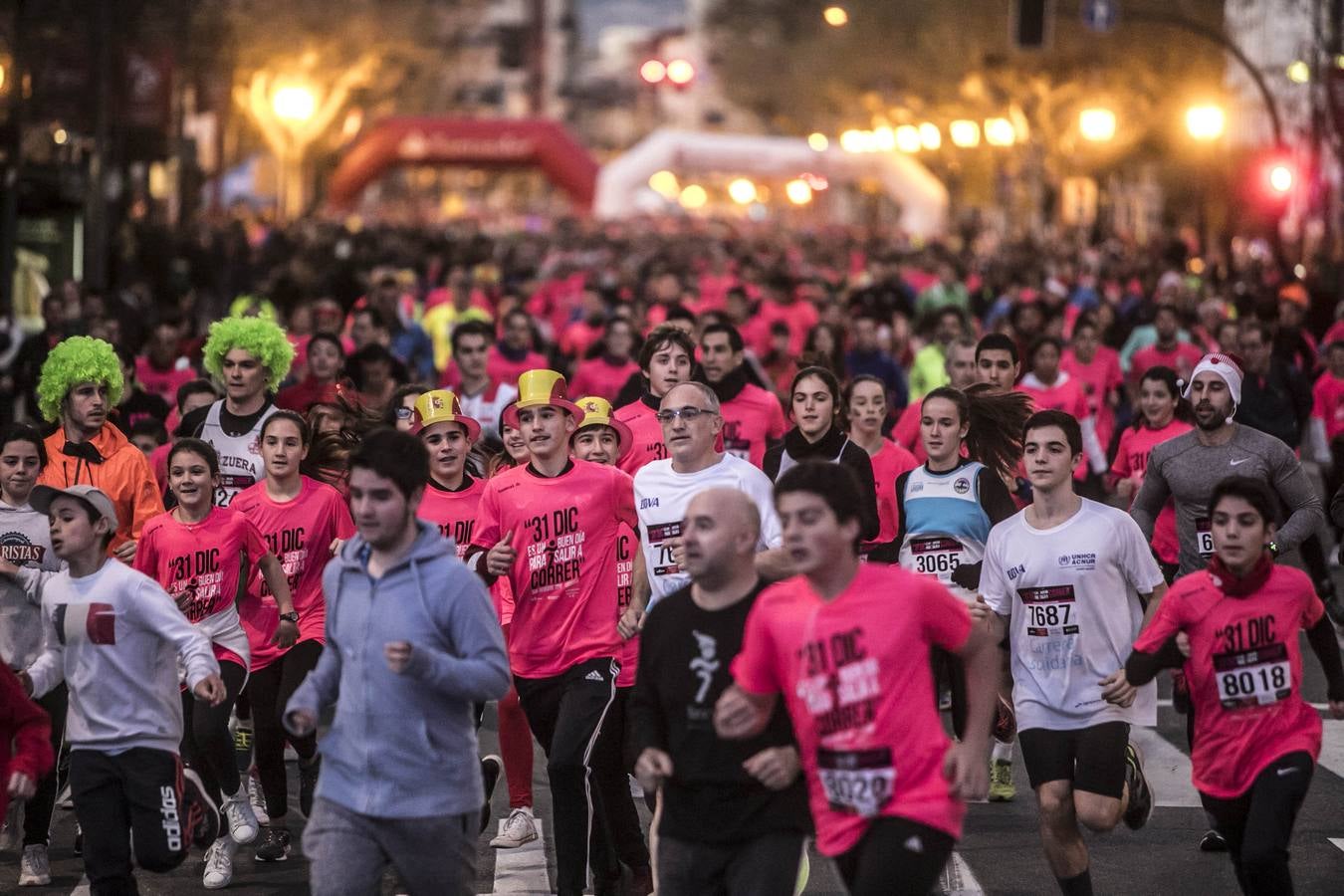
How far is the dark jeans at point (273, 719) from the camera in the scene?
9.12m

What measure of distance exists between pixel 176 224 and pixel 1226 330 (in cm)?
3116

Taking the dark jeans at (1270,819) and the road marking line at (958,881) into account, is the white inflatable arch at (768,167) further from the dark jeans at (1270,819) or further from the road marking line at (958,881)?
the dark jeans at (1270,819)

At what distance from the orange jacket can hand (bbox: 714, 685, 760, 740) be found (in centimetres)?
443

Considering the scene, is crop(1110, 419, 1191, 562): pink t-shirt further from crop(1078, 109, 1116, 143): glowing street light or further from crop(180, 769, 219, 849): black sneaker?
crop(1078, 109, 1116, 143): glowing street light

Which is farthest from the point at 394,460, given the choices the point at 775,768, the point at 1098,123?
the point at 1098,123

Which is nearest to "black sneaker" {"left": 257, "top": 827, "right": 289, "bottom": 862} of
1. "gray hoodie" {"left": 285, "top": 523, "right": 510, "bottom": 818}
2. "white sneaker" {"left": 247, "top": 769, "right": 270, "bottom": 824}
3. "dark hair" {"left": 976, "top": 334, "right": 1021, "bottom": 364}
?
"white sneaker" {"left": 247, "top": 769, "right": 270, "bottom": 824}

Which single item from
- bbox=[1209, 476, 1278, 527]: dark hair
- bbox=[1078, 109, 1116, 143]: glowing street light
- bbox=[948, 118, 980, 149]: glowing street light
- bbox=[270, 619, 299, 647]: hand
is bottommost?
bbox=[270, 619, 299, 647]: hand

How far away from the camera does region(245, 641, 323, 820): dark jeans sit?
912 centimetres

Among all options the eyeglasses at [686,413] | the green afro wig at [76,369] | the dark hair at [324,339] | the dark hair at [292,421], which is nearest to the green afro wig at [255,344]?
the green afro wig at [76,369]

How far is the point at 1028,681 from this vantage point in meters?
7.87

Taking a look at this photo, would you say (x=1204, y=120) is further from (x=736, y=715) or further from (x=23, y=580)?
(x=736, y=715)

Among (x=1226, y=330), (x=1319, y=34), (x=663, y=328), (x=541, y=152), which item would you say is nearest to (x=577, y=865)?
(x=663, y=328)

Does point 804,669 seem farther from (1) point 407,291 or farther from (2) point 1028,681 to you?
(1) point 407,291

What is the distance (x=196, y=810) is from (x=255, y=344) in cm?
379
